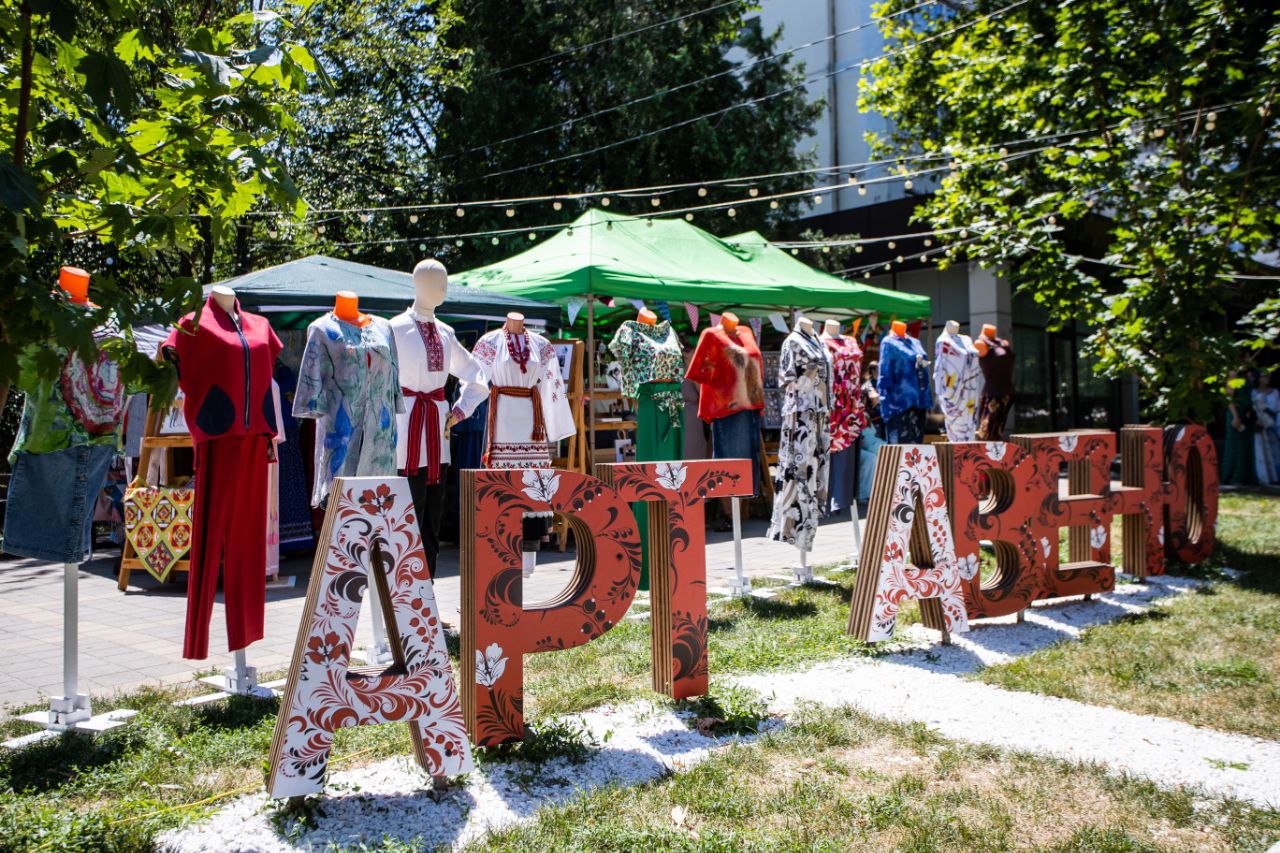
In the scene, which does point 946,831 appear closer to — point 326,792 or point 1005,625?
point 326,792

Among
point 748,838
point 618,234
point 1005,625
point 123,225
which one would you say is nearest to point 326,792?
point 748,838

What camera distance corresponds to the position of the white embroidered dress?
6.00 metres

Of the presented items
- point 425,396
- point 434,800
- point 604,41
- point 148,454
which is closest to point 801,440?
point 425,396

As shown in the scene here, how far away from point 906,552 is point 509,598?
2.23 m

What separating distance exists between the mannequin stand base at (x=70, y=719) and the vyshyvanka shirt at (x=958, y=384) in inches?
279

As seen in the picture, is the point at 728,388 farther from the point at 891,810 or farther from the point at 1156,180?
the point at 891,810

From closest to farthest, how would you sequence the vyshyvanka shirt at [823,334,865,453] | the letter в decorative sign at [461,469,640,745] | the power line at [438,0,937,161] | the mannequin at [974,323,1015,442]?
the letter в decorative sign at [461,469,640,745] < the vyshyvanka shirt at [823,334,865,453] < the mannequin at [974,323,1015,442] < the power line at [438,0,937,161]

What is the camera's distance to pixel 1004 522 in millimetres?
5312

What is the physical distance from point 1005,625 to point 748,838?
10.5 ft

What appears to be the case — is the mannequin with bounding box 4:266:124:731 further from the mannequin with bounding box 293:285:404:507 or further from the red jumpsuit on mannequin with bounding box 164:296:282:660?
the mannequin with bounding box 293:285:404:507

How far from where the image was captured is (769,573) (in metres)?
7.14

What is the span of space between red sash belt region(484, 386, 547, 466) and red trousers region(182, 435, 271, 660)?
1.92 m

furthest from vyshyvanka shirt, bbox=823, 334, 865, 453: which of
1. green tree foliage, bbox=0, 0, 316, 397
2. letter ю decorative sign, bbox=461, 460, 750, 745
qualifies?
green tree foliage, bbox=0, 0, 316, 397

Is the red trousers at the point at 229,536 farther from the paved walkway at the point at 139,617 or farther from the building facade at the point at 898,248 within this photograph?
the building facade at the point at 898,248
